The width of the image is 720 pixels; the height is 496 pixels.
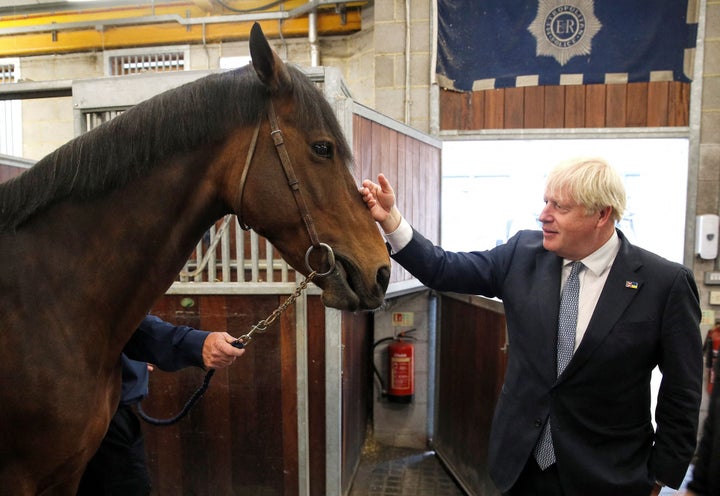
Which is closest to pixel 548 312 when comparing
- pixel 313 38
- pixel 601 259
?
pixel 601 259

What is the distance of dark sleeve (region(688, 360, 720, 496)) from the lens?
748mm

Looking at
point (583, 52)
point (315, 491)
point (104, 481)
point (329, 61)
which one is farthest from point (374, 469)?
point (329, 61)

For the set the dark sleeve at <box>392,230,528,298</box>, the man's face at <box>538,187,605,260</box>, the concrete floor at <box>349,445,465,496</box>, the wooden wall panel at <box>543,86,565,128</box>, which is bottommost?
the concrete floor at <box>349,445,465,496</box>

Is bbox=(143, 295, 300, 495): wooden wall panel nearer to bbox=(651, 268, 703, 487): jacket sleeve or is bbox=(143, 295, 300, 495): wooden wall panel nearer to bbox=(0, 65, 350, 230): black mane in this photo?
bbox=(0, 65, 350, 230): black mane

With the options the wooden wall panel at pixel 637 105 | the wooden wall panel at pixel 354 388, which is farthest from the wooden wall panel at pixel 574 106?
the wooden wall panel at pixel 354 388

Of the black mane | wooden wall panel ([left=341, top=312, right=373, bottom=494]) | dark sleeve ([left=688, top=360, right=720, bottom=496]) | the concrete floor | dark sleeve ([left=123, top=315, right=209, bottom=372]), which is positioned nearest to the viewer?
dark sleeve ([left=688, top=360, right=720, bottom=496])

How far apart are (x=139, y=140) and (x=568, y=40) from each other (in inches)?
119

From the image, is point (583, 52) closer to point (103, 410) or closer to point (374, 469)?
point (374, 469)

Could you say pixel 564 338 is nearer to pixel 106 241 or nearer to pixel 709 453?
pixel 709 453

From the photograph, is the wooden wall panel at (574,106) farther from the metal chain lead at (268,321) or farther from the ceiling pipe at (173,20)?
the metal chain lead at (268,321)

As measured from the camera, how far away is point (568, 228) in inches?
39.3

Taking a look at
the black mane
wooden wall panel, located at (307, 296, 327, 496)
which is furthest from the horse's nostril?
wooden wall panel, located at (307, 296, 327, 496)

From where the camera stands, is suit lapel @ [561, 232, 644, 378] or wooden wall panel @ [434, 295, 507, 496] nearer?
suit lapel @ [561, 232, 644, 378]

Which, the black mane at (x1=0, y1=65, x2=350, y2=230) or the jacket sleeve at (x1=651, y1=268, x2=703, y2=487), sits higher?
the black mane at (x1=0, y1=65, x2=350, y2=230)
